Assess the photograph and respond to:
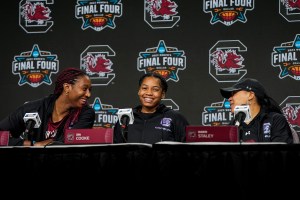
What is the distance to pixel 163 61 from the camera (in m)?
5.06

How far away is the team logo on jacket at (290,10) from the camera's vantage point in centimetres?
484

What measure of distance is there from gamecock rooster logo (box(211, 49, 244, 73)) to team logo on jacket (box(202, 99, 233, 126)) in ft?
0.94

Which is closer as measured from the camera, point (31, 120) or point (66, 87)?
point (31, 120)

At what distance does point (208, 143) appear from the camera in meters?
2.52

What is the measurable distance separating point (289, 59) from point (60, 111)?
201 centimetres

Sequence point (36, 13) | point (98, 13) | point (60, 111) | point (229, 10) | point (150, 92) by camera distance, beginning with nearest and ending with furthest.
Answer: point (60, 111) → point (150, 92) → point (229, 10) → point (98, 13) → point (36, 13)

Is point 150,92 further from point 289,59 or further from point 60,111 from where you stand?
point 289,59

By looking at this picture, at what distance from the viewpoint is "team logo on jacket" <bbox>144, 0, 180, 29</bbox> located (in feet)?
16.8

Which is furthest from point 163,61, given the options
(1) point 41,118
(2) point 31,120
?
(2) point 31,120

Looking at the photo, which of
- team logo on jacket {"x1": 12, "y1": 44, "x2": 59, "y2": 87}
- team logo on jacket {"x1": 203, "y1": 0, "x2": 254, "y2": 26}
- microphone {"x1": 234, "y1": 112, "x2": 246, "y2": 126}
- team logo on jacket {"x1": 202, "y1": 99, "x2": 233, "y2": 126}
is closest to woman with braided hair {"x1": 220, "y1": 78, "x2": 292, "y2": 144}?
microphone {"x1": 234, "y1": 112, "x2": 246, "y2": 126}

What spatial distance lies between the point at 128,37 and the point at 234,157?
2.86m

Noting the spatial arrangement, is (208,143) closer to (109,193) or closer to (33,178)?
(109,193)

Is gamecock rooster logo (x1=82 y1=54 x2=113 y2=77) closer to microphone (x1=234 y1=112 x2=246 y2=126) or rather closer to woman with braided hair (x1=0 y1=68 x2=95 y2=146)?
woman with braided hair (x1=0 y1=68 x2=95 y2=146)

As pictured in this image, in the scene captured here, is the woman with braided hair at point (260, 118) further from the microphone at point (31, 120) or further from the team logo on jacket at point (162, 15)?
the team logo on jacket at point (162, 15)
